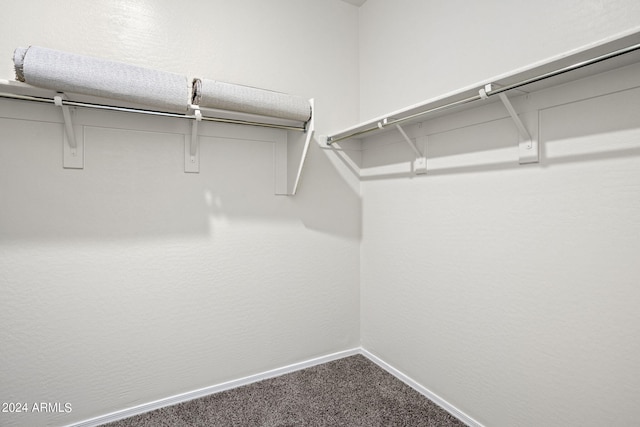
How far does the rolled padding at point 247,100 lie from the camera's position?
60.9 inches

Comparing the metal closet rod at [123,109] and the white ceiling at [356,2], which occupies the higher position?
the white ceiling at [356,2]

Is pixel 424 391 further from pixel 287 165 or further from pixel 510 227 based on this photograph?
pixel 287 165

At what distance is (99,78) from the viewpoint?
1.32 metres

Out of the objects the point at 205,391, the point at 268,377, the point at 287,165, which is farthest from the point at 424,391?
the point at 287,165

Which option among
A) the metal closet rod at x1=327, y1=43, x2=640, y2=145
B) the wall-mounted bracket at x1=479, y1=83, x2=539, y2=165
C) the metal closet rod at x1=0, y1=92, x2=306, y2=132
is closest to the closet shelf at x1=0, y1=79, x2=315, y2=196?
the metal closet rod at x1=0, y1=92, x2=306, y2=132

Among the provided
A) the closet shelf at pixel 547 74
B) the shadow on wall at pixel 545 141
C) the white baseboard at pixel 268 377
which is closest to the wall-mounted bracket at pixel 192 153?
the closet shelf at pixel 547 74

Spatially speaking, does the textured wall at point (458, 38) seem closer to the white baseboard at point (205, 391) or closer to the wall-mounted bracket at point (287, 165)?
the wall-mounted bracket at point (287, 165)

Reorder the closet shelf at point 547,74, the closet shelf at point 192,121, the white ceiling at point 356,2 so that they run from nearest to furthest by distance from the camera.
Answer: the closet shelf at point 547,74 < the closet shelf at point 192,121 < the white ceiling at point 356,2

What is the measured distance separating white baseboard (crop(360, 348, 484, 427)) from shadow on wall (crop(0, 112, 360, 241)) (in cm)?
96

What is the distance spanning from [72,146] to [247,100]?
0.86m

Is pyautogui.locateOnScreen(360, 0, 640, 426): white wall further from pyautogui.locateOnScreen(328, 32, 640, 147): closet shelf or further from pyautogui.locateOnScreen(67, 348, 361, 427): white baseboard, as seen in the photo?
pyautogui.locateOnScreen(67, 348, 361, 427): white baseboard

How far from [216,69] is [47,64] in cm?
81

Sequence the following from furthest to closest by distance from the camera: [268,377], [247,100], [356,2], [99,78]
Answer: [356,2] → [268,377] → [247,100] → [99,78]

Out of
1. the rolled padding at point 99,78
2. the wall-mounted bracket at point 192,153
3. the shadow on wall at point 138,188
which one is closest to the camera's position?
the rolled padding at point 99,78
